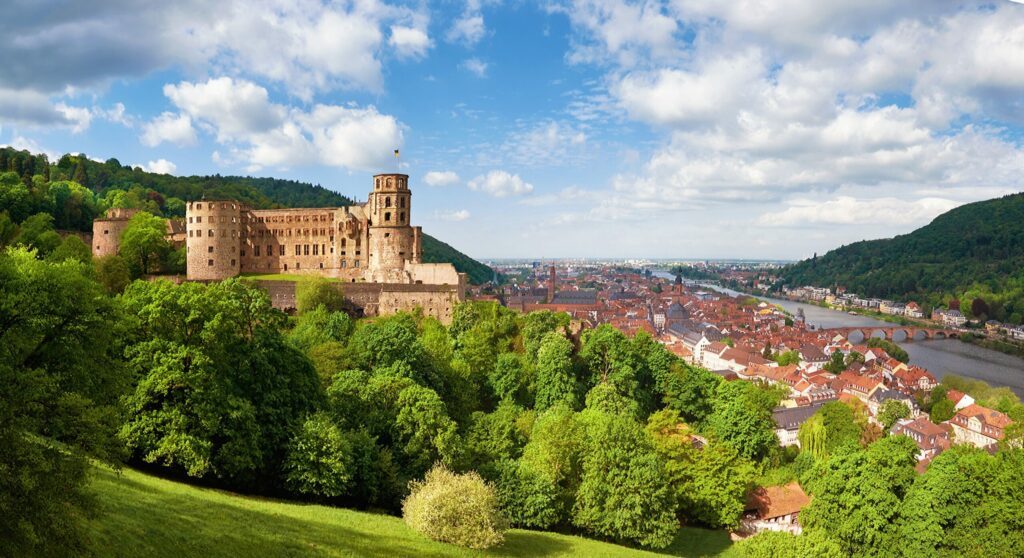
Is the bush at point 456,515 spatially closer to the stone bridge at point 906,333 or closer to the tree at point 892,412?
the tree at point 892,412

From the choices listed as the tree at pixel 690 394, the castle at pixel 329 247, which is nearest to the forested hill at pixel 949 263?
the tree at pixel 690 394

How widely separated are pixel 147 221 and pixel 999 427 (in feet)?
147

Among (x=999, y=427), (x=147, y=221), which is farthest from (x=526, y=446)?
(x=999, y=427)

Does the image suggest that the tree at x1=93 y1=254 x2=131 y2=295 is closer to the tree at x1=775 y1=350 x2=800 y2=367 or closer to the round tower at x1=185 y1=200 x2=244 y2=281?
the round tower at x1=185 y1=200 x2=244 y2=281

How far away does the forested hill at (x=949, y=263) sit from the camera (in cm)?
9062

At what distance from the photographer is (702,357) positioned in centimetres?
6162

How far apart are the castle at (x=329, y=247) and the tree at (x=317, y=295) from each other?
1.96 ft

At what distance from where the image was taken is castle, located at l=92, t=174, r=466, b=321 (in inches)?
1216

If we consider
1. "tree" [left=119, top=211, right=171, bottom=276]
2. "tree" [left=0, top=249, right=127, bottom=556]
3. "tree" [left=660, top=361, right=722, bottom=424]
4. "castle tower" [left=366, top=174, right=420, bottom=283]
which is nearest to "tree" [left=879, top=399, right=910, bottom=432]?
"tree" [left=660, top=361, right=722, bottom=424]

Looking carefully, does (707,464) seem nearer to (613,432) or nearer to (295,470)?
(613,432)

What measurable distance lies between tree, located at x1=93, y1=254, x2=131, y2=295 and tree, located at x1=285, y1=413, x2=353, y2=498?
17.8 meters

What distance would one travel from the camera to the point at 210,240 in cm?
3344

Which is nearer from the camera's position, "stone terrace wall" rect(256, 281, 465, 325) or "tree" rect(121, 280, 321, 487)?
"tree" rect(121, 280, 321, 487)

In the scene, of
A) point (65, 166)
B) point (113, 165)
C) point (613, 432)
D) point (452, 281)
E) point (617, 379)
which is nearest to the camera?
point (613, 432)
